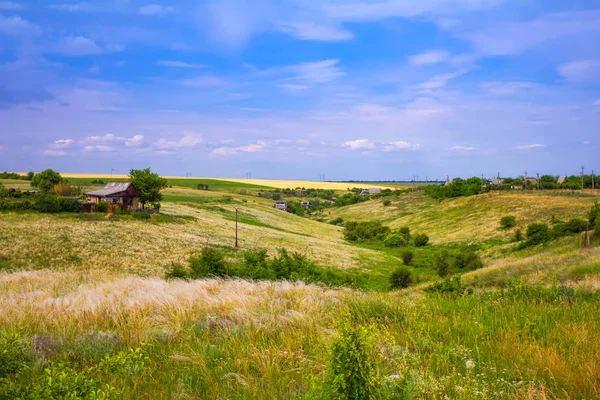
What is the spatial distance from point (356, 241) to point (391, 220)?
117 ft

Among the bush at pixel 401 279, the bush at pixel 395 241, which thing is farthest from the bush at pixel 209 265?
the bush at pixel 395 241

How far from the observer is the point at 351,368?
11.1 ft

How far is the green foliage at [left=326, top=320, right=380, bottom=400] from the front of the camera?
3314mm

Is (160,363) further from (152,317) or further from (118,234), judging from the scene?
(118,234)

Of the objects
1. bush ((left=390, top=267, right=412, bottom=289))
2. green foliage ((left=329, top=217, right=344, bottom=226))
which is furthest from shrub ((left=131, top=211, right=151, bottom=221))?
green foliage ((left=329, top=217, right=344, bottom=226))

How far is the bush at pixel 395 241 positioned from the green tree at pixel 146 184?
148ft

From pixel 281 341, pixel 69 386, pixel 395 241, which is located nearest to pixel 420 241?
pixel 395 241

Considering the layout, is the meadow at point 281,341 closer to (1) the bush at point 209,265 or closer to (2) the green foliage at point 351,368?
(2) the green foliage at point 351,368

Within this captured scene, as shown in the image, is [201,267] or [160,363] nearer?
[160,363]

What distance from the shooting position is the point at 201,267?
966 inches

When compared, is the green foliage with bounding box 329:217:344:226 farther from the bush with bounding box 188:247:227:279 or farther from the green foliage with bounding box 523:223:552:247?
the bush with bounding box 188:247:227:279

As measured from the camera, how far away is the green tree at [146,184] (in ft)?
229

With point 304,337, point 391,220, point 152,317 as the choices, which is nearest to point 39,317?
point 152,317

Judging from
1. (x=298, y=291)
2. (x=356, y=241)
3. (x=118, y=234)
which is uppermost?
(x=298, y=291)
